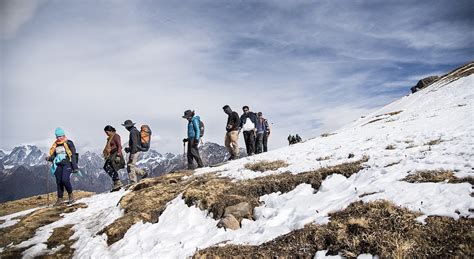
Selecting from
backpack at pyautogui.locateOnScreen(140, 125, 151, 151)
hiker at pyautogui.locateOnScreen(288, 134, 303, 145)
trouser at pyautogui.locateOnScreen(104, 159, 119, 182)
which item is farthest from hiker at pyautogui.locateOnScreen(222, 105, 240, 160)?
hiker at pyautogui.locateOnScreen(288, 134, 303, 145)

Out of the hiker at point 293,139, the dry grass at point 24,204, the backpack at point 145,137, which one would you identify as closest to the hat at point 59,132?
the backpack at point 145,137

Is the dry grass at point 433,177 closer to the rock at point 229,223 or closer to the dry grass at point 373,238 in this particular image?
the dry grass at point 373,238

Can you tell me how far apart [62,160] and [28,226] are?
3.48m

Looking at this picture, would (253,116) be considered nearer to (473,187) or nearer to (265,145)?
(265,145)

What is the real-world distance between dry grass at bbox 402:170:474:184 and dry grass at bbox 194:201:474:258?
1559 mm

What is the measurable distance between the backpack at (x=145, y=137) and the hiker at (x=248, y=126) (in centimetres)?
686

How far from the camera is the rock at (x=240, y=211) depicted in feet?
28.1

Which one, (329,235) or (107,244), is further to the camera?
(107,244)

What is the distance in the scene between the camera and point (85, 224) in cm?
1216

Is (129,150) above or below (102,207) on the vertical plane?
above

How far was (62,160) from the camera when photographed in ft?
49.1

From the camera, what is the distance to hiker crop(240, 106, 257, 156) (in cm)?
2267

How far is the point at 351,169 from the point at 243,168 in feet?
19.7

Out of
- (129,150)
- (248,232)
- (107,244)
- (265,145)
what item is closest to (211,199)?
(248,232)
